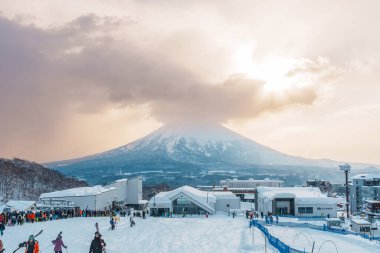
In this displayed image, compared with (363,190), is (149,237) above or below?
below

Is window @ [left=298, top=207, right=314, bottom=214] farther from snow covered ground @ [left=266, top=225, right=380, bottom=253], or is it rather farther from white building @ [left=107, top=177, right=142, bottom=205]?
white building @ [left=107, top=177, right=142, bottom=205]

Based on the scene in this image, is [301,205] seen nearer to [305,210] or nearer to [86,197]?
[305,210]

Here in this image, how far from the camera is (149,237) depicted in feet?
99.3

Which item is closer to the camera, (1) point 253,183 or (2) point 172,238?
(2) point 172,238

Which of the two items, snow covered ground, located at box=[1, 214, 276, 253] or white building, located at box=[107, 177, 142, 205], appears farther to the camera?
white building, located at box=[107, 177, 142, 205]

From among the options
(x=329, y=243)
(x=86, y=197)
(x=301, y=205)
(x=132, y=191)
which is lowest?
(x=329, y=243)

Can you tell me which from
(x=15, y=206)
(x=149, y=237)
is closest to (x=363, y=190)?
(x=15, y=206)

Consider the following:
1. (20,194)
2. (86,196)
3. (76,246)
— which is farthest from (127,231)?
(20,194)

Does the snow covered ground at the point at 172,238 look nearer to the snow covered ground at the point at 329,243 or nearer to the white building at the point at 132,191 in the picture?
the snow covered ground at the point at 329,243

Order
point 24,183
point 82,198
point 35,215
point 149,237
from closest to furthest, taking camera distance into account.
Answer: point 149,237, point 35,215, point 82,198, point 24,183

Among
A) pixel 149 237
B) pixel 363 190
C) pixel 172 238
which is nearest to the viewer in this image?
pixel 172 238

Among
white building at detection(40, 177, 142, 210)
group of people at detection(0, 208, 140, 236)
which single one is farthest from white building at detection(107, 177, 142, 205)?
group of people at detection(0, 208, 140, 236)

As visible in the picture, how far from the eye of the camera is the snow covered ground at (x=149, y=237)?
25125 mm

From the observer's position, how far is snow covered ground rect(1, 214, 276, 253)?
25125 millimetres
